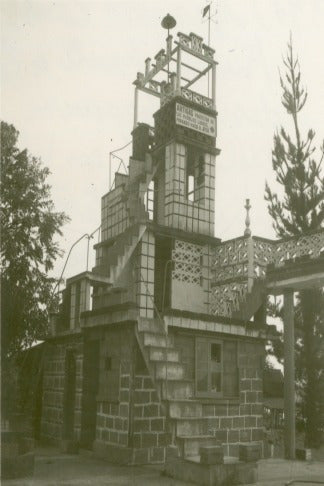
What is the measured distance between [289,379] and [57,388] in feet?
18.7

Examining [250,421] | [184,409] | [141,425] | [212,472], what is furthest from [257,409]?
[212,472]

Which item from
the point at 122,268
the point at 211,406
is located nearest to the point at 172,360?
the point at 211,406

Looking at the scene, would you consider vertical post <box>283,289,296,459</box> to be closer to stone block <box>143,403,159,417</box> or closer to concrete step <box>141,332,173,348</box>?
stone block <box>143,403,159,417</box>

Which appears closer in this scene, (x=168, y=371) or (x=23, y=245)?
(x=168, y=371)

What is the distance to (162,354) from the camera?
1009 centimetres

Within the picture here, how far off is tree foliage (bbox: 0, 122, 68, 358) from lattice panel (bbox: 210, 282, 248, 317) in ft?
24.6

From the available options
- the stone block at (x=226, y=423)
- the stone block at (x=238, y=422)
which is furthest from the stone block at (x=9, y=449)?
the stone block at (x=238, y=422)

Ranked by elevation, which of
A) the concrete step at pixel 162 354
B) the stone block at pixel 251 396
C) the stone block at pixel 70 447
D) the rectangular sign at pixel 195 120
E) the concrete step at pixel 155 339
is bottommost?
the stone block at pixel 70 447

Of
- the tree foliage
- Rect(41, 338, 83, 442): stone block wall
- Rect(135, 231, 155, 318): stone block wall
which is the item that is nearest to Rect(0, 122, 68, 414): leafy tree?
the tree foliage

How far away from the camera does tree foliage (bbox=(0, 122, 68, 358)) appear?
1856 centimetres

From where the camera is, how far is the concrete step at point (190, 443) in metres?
8.88

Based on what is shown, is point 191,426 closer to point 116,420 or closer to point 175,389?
point 175,389

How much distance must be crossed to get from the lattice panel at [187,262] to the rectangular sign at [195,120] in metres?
2.97

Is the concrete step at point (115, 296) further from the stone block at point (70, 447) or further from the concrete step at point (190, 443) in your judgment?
the concrete step at point (190, 443)
